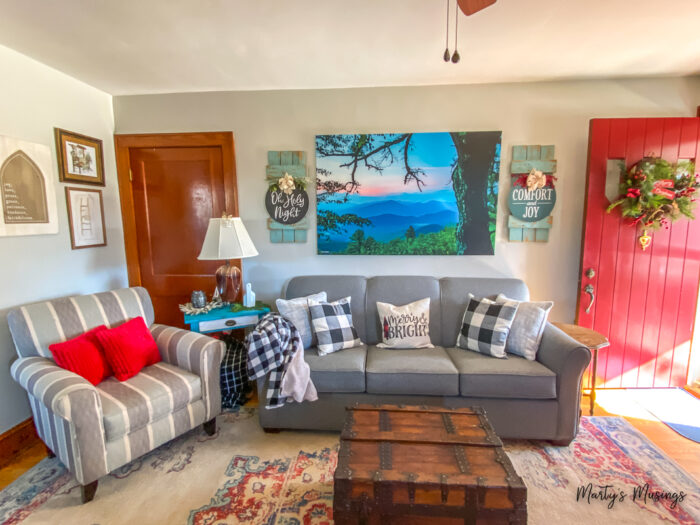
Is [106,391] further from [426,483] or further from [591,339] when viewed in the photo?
[591,339]

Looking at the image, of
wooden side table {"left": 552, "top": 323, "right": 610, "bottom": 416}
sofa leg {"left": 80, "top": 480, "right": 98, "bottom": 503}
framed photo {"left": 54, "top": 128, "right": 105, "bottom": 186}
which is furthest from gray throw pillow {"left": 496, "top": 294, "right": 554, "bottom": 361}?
framed photo {"left": 54, "top": 128, "right": 105, "bottom": 186}

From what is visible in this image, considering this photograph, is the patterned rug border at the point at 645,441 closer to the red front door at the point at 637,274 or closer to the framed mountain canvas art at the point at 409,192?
the red front door at the point at 637,274

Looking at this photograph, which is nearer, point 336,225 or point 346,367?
point 346,367

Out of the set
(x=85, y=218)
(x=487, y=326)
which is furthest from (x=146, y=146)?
(x=487, y=326)

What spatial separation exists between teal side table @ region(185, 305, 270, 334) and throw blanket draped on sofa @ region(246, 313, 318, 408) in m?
0.48

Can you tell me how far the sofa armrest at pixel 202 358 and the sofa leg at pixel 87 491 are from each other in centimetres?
61

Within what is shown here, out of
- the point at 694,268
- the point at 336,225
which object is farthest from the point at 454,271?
the point at 694,268

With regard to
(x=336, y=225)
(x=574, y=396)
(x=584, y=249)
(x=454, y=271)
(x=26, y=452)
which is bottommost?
(x=26, y=452)

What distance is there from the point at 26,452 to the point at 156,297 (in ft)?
4.45

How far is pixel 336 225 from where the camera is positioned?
9.59ft

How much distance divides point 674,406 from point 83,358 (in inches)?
157

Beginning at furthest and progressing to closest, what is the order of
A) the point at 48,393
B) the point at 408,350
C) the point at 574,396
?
1. the point at 408,350
2. the point at 574,396
3. the point at 48,393

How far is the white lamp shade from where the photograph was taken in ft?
8.42

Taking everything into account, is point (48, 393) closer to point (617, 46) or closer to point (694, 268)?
point (617, 46)
